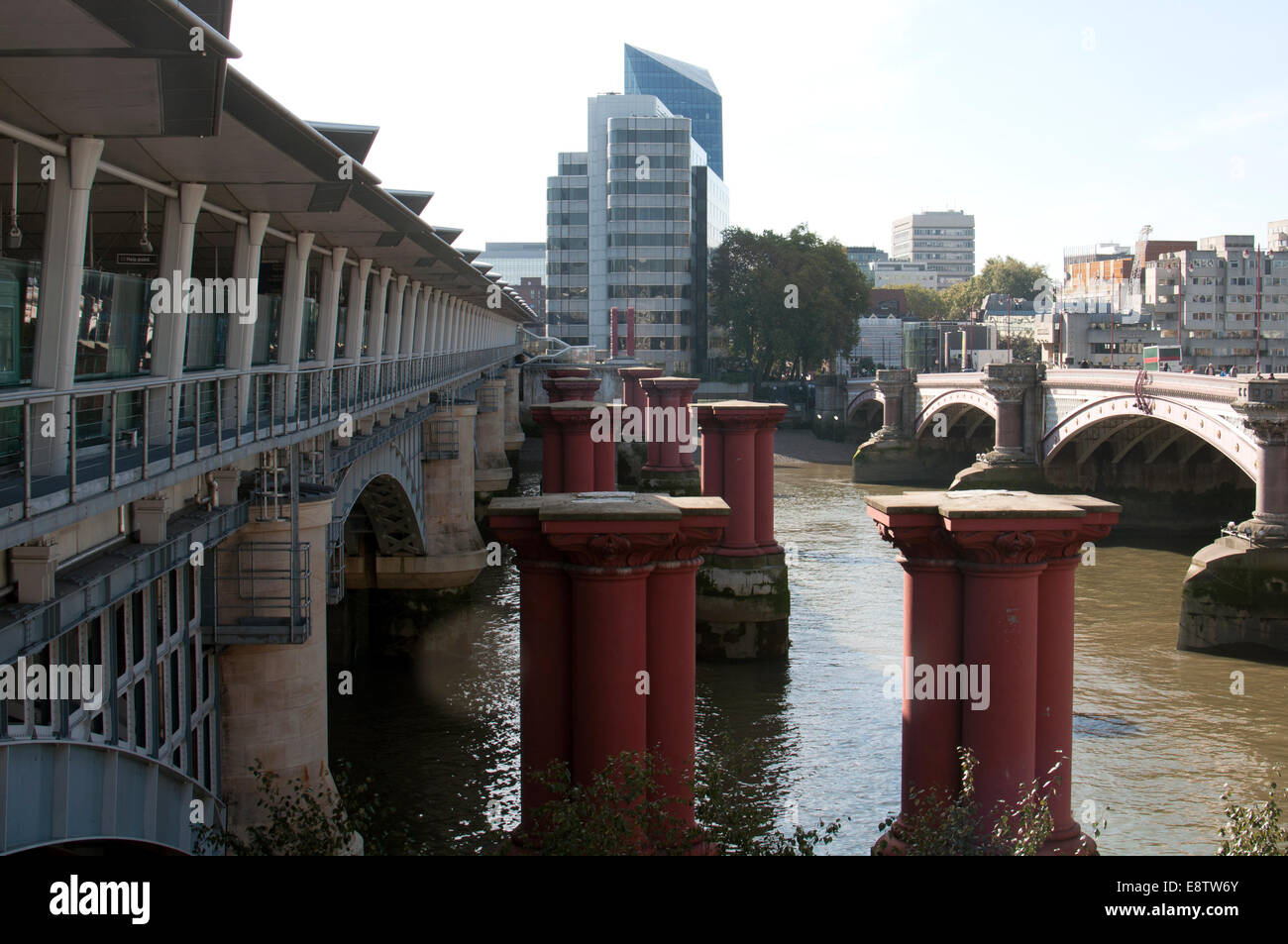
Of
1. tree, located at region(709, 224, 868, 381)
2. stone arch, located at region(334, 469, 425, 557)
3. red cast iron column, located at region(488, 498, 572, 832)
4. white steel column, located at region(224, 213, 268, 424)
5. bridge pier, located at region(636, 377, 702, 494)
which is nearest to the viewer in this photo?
red cast iron column, located at region(488, 498, 572, 832)

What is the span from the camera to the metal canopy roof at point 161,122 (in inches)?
273

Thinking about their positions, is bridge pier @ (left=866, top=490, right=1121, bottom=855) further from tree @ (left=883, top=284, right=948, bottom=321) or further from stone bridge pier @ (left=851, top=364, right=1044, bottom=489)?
tree @ (left=883, top=284, right=948, bottom=321)

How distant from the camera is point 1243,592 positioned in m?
26.6

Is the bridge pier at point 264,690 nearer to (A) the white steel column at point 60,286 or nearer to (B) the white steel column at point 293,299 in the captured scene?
(B) the white steel column at point 293,299

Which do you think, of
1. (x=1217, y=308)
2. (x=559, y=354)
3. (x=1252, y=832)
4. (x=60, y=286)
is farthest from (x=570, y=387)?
(x=1217, y=308)

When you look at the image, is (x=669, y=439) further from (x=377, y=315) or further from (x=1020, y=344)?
(x=1020, y=344)

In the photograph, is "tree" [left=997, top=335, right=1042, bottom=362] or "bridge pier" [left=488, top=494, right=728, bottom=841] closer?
"bridge pier" [left=488, top=494, right=728, bottom=841]

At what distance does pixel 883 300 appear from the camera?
155 metres

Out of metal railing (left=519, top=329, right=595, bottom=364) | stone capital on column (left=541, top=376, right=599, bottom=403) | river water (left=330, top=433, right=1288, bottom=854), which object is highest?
metal railing (left=519, top=329, right=595, bottom=364)

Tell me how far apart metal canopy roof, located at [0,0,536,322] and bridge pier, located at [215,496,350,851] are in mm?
3087

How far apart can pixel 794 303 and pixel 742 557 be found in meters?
67.2

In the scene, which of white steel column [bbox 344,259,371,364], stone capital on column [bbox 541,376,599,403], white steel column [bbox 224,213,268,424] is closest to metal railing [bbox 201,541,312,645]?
white steel column [bbox 224,213,268,424]

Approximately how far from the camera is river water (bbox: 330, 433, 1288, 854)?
17.5 meters

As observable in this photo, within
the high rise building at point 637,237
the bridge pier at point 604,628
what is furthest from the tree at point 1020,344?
the bridge pier at point 604,628
